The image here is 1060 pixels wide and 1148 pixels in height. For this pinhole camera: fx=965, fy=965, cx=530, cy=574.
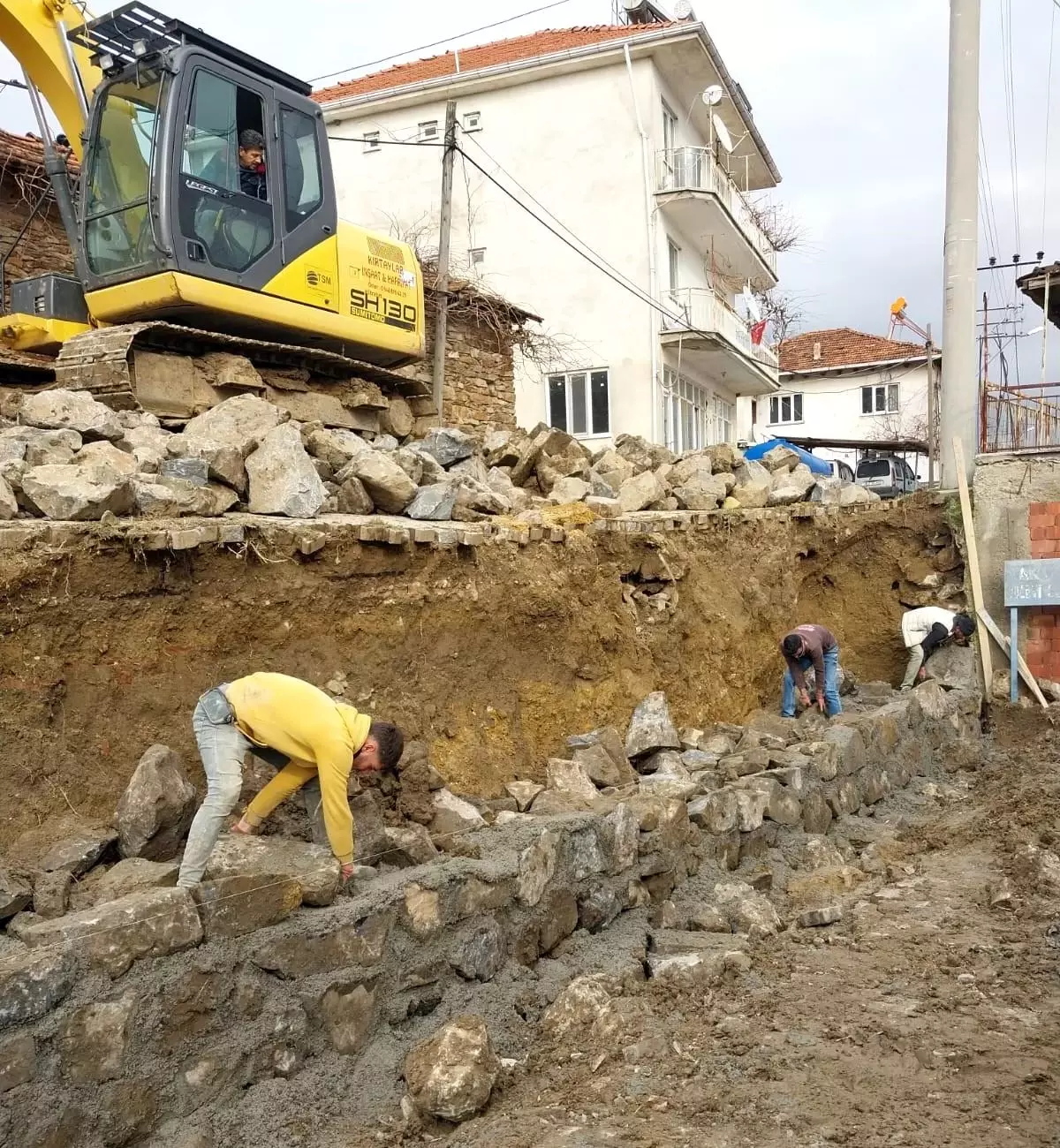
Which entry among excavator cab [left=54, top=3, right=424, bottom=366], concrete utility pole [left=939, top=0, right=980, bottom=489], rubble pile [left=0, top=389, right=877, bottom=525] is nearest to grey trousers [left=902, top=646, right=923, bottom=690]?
concrete utility pole [left=939, top=0, right=980, bottom=489]

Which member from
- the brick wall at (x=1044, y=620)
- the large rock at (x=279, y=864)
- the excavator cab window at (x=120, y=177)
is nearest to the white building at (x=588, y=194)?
the brick wall at (x=1044, y=620)

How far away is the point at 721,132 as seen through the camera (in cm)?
1988

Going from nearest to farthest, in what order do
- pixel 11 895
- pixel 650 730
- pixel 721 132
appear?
pixel 11 895
pixel 650 730
pixel 721 132

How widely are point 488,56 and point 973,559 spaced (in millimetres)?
14808

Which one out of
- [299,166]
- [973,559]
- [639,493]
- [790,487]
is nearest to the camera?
[299,166]

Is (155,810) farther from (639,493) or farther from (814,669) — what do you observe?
(814,669)

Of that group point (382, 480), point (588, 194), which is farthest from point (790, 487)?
point (588, 194)

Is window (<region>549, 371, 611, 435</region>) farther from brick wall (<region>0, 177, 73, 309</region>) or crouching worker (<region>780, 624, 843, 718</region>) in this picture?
crouching worker (<region>780, 624, 843, 718</region>)

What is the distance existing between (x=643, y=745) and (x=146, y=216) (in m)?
5.55

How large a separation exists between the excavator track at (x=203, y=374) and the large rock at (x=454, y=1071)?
5.13 meters

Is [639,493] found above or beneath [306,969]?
above

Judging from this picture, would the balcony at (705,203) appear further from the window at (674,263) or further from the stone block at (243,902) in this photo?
A: the stone block at (243,902)

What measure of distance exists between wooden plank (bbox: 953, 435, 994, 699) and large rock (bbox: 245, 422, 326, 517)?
798cm

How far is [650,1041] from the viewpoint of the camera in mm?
Answer: 4129
